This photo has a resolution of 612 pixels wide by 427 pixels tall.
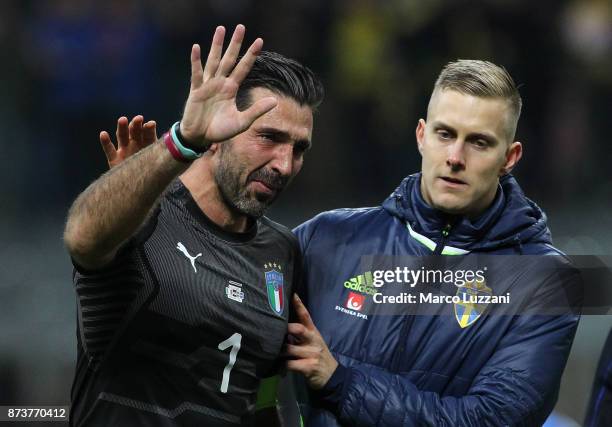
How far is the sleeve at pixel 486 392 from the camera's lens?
3.74 meters

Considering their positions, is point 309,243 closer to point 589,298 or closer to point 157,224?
point 157,224

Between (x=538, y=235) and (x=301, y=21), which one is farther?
(x=301, y=21)

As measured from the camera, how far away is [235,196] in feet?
12.8

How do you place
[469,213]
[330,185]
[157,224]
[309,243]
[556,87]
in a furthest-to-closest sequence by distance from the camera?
1. [556,87]
2. [330,185]
3. [309,243]
4. [469,213]
5. [157,224]

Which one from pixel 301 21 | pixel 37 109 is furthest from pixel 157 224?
pixel 301 21

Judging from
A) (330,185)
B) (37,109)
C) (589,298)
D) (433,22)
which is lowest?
(37,109)

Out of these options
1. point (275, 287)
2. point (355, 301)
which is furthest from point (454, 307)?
point (275, 287)

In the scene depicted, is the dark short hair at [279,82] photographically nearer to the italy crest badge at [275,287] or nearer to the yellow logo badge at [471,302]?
the italy crest badge at [275,287]

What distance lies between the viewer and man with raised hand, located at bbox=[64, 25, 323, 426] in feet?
10.5

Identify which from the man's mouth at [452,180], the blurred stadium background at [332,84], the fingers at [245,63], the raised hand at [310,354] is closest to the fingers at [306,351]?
the raised hand at [310,354]

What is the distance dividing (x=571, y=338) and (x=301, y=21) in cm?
650

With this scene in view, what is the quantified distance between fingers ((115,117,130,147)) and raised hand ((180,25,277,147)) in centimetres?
71

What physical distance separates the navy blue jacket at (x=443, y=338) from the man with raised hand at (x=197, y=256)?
259 mm

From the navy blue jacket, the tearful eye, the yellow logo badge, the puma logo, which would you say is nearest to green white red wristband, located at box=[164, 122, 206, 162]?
the puma logo
